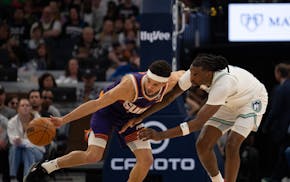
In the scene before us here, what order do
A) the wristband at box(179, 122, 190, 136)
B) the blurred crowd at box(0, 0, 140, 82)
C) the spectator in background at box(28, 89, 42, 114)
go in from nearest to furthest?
the wristband at box(179, 122, 190, 136), the spectator in background at box(28, 89, 42, 114), the blurred crowd at box(0, 0, 140, 82)

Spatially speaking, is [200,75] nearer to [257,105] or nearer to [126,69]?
[257,105]

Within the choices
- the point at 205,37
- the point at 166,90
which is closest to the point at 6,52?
the point at 205,37

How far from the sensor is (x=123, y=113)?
945 centimetres

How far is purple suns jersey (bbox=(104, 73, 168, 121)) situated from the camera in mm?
9008

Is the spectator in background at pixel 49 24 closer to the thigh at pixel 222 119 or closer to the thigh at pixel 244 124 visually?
the thigh at pixel 222 119

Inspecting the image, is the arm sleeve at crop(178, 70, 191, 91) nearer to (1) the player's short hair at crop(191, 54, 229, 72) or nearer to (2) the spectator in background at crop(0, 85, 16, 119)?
(1) the player's short hair at crop(191, 54, 229, 72)

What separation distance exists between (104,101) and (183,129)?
0.94 m

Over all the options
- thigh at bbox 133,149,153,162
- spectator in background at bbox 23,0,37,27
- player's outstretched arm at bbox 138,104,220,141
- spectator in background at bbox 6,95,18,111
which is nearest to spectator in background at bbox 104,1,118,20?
spectator in background at bbox 23,0,37,27

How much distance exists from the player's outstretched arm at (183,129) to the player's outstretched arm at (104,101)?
561 mm

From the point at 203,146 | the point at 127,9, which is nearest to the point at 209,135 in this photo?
the point at 203,146

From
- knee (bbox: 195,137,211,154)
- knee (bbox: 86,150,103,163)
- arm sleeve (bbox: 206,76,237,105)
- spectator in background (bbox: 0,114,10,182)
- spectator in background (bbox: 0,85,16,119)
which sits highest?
arm sleeve (bbox: 206,76,237,105)

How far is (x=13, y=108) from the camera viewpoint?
508 inches

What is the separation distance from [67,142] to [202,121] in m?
4.12

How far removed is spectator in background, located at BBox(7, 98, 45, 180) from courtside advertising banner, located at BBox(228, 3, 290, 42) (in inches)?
201
